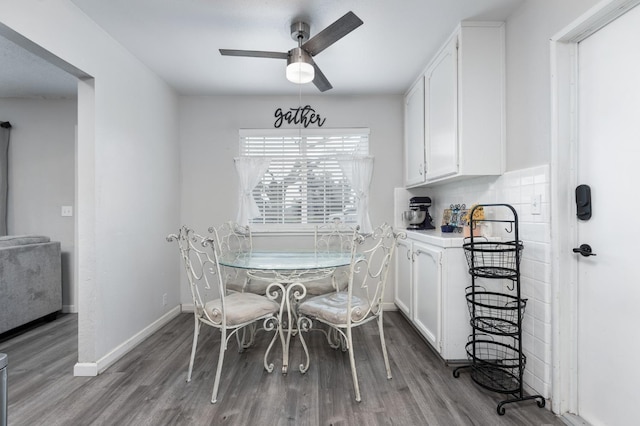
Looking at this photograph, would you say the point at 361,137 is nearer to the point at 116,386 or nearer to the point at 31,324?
the point at 116,386

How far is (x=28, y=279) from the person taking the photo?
2.96 m

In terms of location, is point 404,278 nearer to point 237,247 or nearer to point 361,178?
point 361,178

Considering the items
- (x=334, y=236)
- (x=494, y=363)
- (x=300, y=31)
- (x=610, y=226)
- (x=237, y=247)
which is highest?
(x=300, y=31)

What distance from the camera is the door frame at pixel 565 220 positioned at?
1709mm

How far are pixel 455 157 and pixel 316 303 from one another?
1.48 m

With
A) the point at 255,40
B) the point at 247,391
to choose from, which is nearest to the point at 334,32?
the point at 255,40

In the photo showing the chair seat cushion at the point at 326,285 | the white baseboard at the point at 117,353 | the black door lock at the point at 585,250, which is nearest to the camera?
the black door lock at the point at 585,250

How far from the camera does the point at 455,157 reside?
2.31 m

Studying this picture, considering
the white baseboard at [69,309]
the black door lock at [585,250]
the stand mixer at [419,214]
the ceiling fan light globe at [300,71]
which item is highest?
the ceiling fan light globe at [300,71]

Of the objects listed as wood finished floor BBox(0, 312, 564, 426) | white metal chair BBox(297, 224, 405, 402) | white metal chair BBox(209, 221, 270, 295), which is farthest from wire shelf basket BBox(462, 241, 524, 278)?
white metal chair BBox(209, 221, 270, 295)

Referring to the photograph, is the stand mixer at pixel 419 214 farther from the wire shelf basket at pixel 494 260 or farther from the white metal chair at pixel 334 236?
the wire shelf basket at pixel 494 260

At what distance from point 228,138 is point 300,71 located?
1.77 metres

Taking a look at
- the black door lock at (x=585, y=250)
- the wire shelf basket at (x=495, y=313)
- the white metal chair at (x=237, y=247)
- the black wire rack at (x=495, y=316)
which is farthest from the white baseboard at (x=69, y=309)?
the black door lock at (x=585, y=250)

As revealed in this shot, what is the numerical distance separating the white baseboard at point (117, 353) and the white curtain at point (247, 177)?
1290 mm
